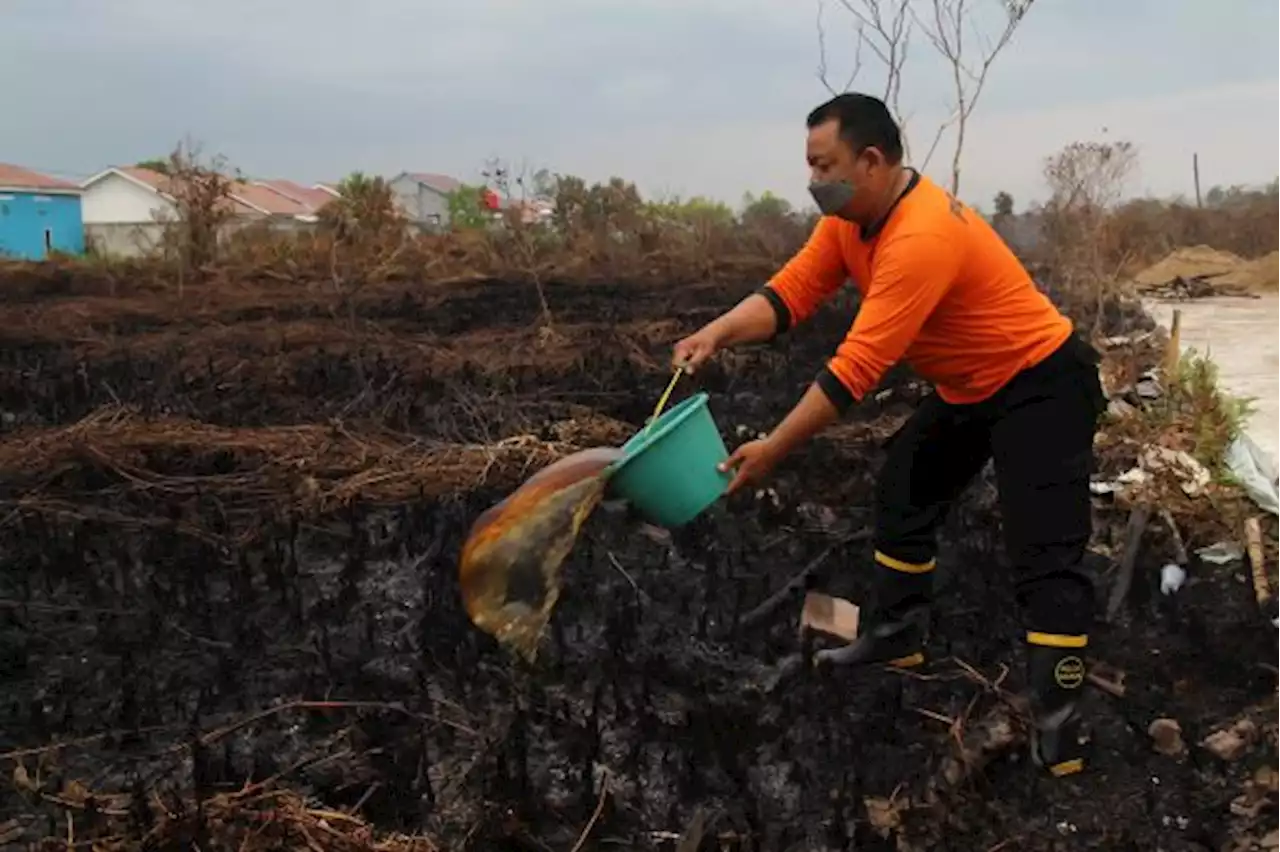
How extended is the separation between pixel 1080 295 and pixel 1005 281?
336 inches

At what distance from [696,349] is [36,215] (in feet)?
137

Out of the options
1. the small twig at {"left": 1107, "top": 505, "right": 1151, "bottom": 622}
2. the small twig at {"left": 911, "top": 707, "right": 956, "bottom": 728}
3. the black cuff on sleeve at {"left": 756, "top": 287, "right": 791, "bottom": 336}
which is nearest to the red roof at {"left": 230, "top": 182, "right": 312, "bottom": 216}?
the small twig at {"left": 1107, "top": 505, "right": 1151, "bottom": 622}

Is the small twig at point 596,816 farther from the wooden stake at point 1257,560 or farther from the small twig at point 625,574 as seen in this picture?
the wooden stake at point 1257,560

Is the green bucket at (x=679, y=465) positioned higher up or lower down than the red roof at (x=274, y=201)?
lower down

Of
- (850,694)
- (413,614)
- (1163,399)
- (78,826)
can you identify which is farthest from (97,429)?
(1163,399)

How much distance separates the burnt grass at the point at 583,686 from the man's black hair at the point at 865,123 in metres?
1.49

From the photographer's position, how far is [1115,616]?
13.2 ft

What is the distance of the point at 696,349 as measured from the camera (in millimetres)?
3242

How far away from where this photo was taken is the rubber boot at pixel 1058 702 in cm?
302

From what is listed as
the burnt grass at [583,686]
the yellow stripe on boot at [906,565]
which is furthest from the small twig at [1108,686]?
the yellow stripe on boot at [906,565]

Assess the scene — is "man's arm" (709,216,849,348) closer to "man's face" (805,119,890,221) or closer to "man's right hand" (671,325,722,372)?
"man's right hand" (671,325,722,372)

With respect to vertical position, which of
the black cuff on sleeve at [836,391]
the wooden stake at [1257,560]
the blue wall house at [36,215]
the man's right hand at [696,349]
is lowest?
the wooden stake at [1257,560]

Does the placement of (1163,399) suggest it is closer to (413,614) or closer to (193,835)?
(413,614)

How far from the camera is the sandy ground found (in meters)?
6.28
